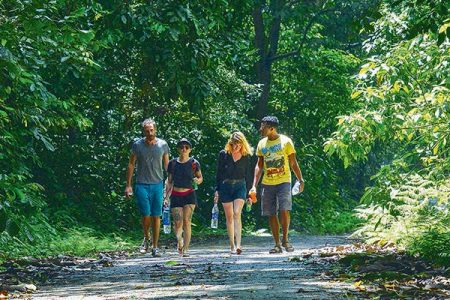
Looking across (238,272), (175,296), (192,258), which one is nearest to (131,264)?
(192,258)

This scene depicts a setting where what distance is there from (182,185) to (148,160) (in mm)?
694

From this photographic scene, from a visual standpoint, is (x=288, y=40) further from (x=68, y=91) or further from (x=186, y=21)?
(x=186, y=21)

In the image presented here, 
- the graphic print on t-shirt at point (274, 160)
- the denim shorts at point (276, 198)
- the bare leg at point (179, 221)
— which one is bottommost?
the bare leg at point (179, 221)

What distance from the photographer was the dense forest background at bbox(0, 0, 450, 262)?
13.3 metres

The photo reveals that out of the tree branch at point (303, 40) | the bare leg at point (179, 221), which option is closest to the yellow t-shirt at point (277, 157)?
the bare leg at point (179, 221)

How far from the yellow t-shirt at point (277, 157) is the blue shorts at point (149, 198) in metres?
1.78

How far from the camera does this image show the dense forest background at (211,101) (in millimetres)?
13344

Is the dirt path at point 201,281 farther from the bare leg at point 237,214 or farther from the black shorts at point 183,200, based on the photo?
the black shorts at point 183,200

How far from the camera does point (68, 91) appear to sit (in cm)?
2156

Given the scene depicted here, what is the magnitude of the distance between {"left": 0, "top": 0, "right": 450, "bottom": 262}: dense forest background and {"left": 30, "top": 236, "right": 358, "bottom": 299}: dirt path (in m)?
1.08

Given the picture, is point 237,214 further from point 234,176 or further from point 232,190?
point 234,176

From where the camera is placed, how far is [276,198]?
16.3 metres

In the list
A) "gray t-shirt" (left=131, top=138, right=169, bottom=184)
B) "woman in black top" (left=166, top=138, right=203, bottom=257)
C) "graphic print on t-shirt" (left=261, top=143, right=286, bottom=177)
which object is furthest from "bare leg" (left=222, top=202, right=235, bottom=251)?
"gray t-shirt" (left=131, top=138, right=169, bottom=184)

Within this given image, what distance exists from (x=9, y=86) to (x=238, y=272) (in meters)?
3.91
